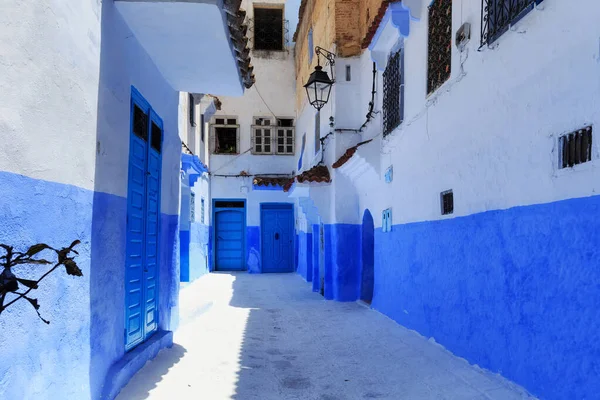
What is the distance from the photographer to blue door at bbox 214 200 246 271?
19297 mm

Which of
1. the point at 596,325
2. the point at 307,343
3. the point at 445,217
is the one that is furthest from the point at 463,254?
the point at 307,343

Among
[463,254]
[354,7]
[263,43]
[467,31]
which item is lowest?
[463,254]

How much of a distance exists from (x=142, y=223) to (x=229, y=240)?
13.8 meters

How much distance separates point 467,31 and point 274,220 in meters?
→ 14.4


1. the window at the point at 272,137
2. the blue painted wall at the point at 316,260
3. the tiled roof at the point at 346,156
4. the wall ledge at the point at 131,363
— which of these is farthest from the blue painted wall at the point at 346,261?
the window at the point at 272,137

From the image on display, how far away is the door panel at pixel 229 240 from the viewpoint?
19297mm

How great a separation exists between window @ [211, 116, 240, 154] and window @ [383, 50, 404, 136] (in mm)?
11057

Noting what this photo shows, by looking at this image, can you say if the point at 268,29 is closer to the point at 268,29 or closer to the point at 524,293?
the point at 268,29

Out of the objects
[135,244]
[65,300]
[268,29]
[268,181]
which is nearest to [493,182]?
[135,244]

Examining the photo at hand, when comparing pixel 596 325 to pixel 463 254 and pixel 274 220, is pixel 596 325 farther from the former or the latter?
pixel 274 220

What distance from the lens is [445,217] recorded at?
20.2 feet

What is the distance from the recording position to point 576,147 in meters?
3.63

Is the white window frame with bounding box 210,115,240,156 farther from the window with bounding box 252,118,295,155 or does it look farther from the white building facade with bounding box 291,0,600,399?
the white building facade with bounding box 291,0,600,399

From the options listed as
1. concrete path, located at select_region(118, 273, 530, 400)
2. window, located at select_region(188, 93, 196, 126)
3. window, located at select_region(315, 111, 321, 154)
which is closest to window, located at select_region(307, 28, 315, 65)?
window, located at select_region(315, 111, 321, 154)
